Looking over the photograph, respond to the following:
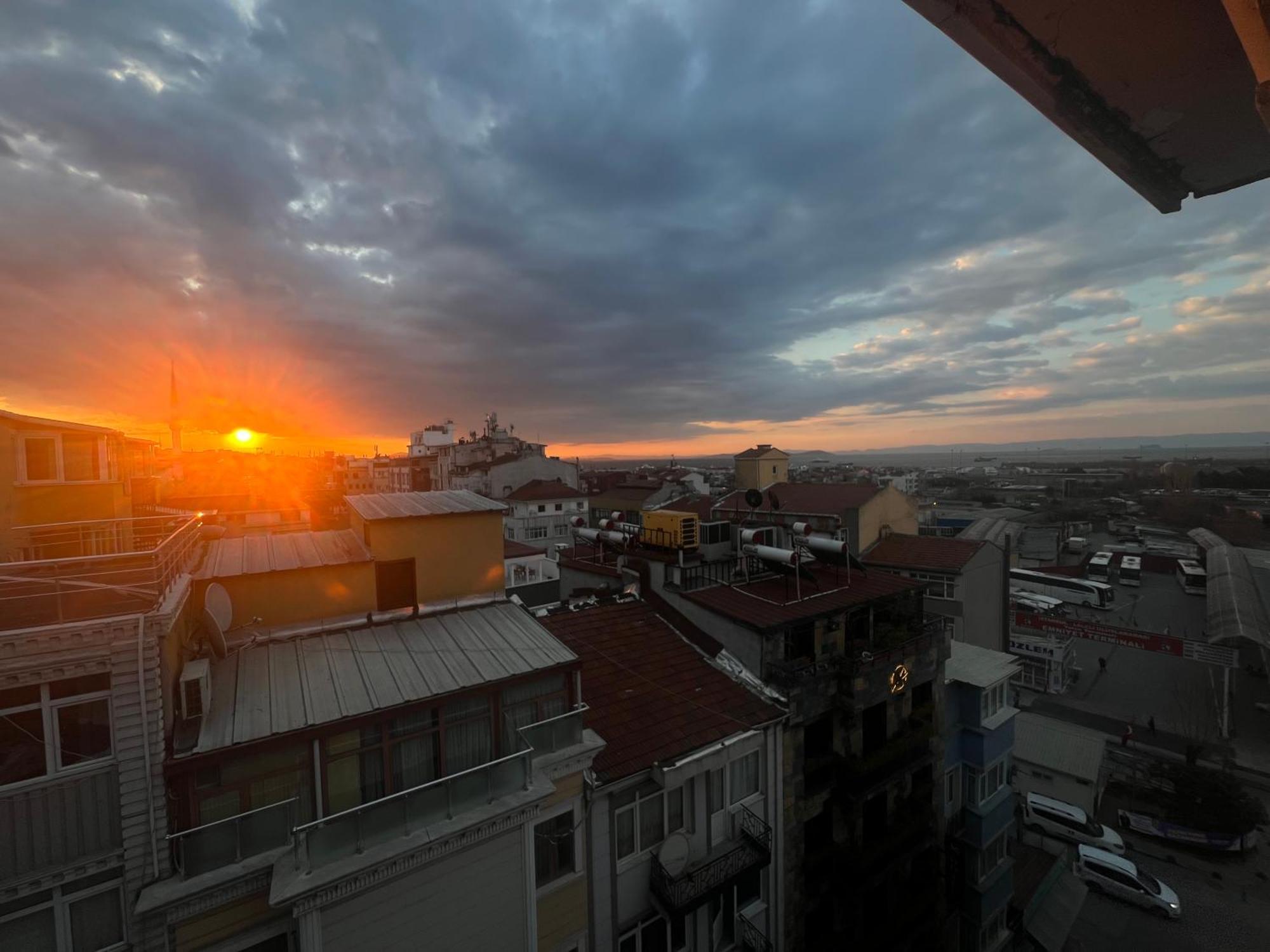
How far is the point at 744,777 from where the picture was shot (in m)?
13.1

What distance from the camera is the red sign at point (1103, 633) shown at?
1425 inches

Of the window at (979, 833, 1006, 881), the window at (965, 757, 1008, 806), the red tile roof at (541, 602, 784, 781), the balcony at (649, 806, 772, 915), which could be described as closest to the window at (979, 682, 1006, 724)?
the window at (965, 757, 1008, 806)

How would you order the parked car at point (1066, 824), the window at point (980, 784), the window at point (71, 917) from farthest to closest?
1. the parked car at point (1066, 824)
2. the window at point (980, 784)
3. the window at point (71, 917)

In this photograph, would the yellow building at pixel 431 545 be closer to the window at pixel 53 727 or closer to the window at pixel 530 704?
the window at pixel 530 704

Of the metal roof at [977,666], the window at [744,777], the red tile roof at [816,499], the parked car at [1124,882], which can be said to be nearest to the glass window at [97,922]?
the window at [744,777]

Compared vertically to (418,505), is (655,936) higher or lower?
lower

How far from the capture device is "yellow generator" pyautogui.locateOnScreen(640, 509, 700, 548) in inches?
694

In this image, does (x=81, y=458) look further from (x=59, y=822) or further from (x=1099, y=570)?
(x=1099, y=570)

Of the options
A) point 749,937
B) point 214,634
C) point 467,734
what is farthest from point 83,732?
point 749,937

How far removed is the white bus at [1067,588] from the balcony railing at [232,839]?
61823mm

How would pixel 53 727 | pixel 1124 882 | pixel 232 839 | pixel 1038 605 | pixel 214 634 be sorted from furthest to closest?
pixel 1038 605 → pixel 1124 882 → pixel 214 634 → pixel 232 839 → pixel 53 727

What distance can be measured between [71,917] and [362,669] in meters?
4.25

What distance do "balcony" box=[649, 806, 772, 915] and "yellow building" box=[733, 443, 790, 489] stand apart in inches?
1860

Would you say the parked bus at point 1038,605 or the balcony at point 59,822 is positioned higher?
the balcony at point 59,822
